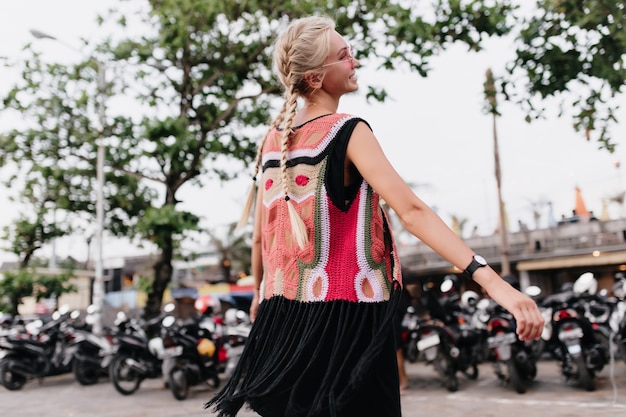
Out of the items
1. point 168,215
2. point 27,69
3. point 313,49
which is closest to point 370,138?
point 313,49

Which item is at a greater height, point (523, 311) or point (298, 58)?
point (298, 58)

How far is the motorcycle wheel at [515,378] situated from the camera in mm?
5969

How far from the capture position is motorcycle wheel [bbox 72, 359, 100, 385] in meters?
8.62

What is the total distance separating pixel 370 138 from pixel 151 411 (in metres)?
5.57

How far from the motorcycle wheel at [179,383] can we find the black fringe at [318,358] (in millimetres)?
5632

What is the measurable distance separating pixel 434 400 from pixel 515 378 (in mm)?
849

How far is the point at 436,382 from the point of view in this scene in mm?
7246

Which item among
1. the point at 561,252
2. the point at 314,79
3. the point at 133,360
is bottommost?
the point at 133,360

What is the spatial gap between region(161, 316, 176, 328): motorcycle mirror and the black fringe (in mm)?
6230

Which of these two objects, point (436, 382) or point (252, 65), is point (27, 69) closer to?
point (252, 65)

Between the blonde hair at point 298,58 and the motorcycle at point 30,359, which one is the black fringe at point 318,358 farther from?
the motorcycle at point 30,359

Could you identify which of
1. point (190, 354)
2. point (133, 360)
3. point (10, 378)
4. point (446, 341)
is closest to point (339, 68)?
point (446, 341)

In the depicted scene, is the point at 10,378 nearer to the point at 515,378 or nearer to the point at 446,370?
the point at 446,370

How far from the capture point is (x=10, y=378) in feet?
29.1
